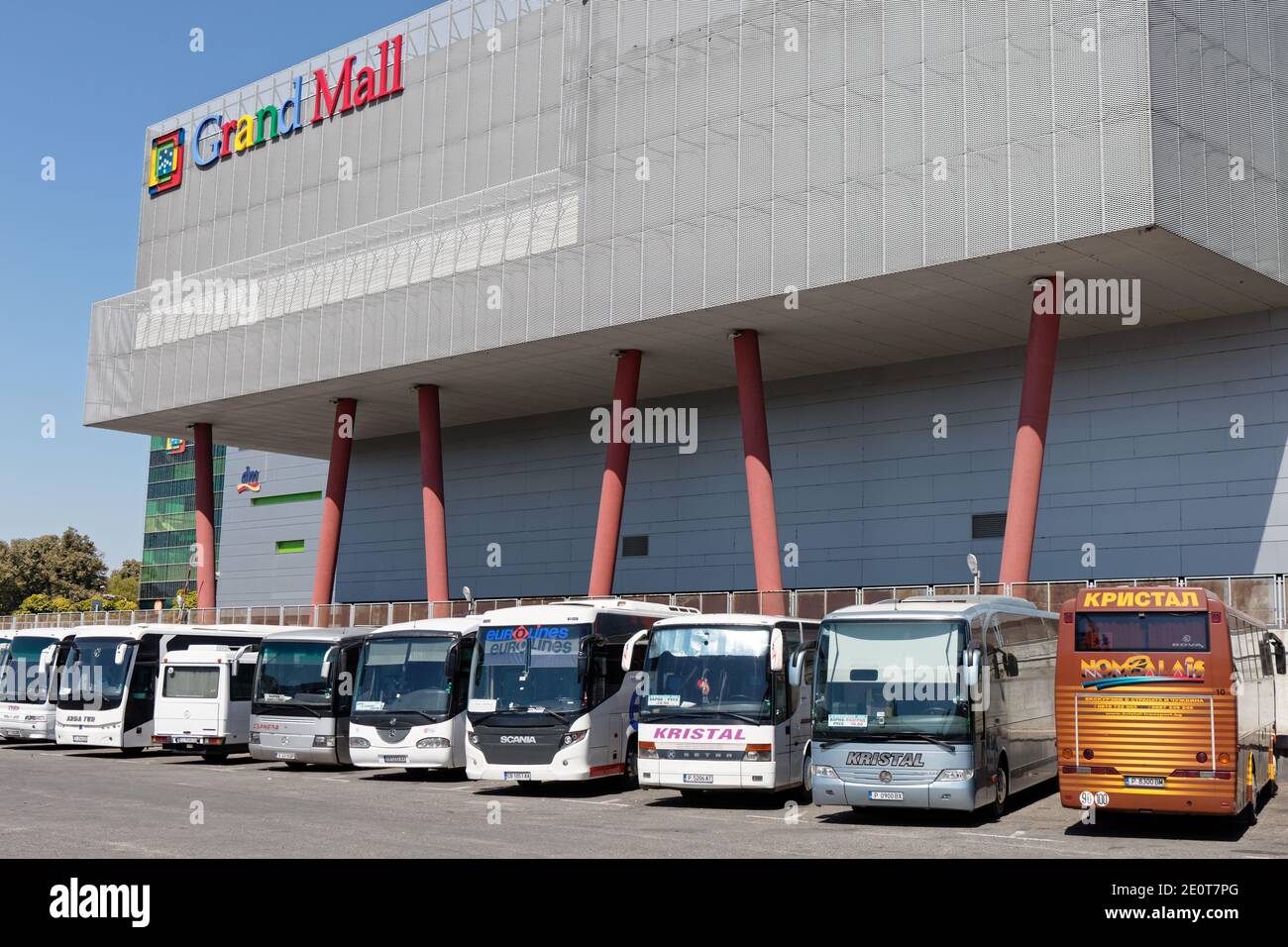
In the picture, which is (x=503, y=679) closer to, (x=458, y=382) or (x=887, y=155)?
(x=887, y=155)

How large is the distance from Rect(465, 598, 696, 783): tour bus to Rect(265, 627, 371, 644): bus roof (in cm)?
552

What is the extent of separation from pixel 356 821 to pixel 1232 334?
993 inches

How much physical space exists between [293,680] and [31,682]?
33.3 feet

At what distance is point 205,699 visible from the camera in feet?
99.7

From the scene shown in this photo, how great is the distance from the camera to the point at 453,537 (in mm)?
52125

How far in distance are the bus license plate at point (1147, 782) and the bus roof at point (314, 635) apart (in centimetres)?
1627

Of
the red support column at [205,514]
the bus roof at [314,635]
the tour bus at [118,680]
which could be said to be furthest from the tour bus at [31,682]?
the red support column at [205,514]

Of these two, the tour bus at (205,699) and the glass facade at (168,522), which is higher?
the glass facade at (168,522)

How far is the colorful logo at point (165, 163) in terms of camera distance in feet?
176

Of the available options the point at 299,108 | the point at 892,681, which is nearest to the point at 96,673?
the point at 892,681

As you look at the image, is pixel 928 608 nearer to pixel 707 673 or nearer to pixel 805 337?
pixel 707 673

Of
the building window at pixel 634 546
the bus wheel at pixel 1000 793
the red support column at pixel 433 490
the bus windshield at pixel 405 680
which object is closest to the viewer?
the bus wheel at pixel 1000 793

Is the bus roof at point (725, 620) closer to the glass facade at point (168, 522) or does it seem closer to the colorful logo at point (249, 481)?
the colorful logo at point (249, 481)
